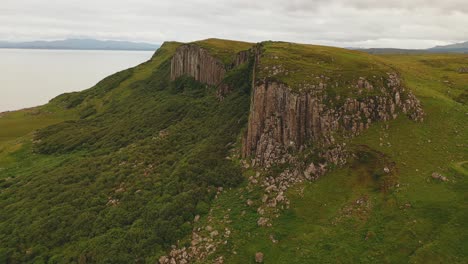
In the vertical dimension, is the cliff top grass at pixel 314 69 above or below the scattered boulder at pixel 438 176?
above

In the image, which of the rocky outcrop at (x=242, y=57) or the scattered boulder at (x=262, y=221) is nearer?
the scattered boulder at (x=262, y=221)

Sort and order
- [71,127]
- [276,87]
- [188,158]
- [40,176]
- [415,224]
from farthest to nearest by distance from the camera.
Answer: [71,127] < [40,176] < [188,158] < [276,87] < [415,224]

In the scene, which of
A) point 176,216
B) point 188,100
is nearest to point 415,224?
point 176,216

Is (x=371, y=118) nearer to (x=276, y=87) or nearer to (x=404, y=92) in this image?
(x=404, y=92)

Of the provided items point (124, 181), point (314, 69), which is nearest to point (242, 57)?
point (314, 69)

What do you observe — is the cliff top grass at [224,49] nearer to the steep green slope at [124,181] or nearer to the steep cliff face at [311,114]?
the steep green slope at [124,181]

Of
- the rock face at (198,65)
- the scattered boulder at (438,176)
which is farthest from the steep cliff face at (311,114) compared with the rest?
the rock face at (198,65)

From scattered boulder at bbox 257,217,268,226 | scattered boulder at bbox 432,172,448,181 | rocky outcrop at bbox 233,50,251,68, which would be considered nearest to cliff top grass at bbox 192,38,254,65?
rocky outcrop at bbox 233,50,251,68

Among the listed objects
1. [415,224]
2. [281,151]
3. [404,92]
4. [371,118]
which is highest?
[404,92]

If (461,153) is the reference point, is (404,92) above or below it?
above
